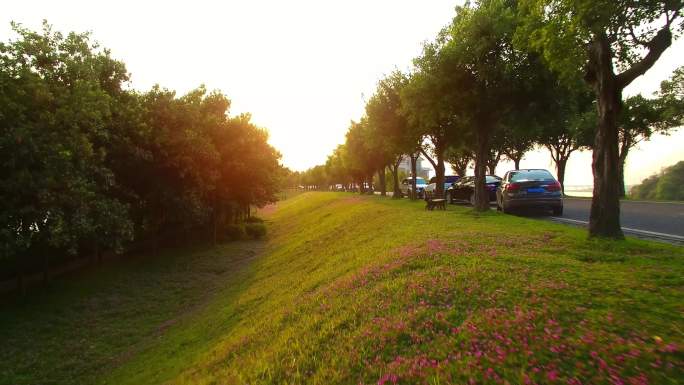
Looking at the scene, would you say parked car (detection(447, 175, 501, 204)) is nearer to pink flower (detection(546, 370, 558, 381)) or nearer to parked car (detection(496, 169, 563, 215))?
parked car (detection(496, 169, 563, 215))

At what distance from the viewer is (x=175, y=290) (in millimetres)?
15719

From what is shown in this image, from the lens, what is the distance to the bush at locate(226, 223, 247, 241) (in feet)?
90.3

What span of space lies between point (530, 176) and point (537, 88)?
13.8 ft

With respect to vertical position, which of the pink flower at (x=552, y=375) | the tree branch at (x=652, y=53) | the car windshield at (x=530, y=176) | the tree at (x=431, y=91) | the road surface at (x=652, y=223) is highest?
the tree at (x=431, y=91)

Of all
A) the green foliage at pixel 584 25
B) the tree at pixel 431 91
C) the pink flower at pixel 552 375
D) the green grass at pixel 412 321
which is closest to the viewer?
the pink flower at pixel 552 375

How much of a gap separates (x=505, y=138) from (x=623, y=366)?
3756 cm

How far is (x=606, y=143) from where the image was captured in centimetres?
823

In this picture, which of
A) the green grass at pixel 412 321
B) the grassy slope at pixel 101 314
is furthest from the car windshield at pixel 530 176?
the grassy slope at pixel 101 314

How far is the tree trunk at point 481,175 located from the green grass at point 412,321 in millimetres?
2718

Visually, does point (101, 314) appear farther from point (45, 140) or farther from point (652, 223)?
point (652, 223)

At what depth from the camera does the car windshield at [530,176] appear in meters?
14.9

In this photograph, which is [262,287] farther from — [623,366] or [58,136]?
[623,366]

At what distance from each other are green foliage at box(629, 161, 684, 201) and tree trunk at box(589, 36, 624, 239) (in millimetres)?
38433

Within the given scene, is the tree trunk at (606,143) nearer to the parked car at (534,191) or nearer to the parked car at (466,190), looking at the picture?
the parked car at (534,191)
